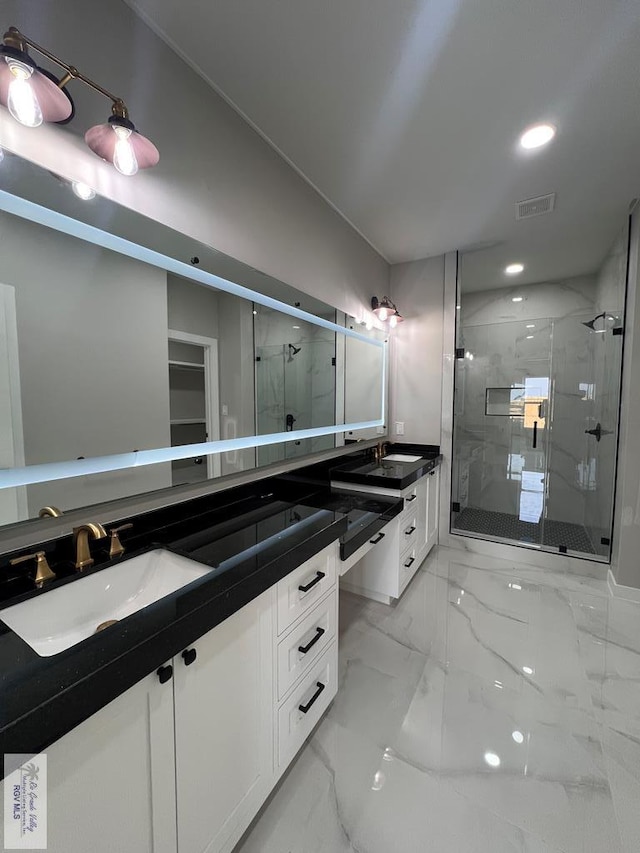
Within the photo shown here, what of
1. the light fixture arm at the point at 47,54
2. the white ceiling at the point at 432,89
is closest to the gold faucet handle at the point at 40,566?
the light fixture arm at the point at 47,54

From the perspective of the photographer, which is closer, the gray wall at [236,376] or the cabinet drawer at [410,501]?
the gray wall at [236,376]

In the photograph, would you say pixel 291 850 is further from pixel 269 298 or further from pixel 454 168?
pixel 454 168

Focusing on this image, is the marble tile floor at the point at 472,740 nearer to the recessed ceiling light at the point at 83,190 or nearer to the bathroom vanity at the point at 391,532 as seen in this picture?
the bathroom vanity at the point at 391,532

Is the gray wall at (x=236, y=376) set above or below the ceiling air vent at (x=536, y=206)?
below

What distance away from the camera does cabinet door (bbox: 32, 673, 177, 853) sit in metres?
0.62

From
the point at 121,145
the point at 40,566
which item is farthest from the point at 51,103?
the point at 40,566

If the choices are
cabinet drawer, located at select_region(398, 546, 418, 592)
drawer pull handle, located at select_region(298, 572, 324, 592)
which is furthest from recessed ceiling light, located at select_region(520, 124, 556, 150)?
cabinet drawer, located at select_region(398, 546, 418, 592)

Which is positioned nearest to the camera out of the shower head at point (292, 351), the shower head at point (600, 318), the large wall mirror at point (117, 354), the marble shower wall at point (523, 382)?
the large wall mirror at point (117, 354)

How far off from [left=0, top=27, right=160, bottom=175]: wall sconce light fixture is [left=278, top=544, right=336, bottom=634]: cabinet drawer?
4.52 feet

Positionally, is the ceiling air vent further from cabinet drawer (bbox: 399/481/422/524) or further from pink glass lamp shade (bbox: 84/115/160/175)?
pink glass lamp shade (bbox: 84/115/160/175)

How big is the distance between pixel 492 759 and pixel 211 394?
181 cm

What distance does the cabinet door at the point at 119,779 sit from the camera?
0.62m

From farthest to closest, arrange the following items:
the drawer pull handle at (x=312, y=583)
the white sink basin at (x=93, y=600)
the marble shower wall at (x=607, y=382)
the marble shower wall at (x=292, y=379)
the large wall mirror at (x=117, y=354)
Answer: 1. the marble shower wall at (x=607, y=382)
2. the marble shower wall at (x=292, y=379)
3. the drawer pull handle at (x=312, y=583)
4. the large wall mirror at (x=117, y=354)
5. the white sink basin at (x=93, y=600)

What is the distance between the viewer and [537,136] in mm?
1742
